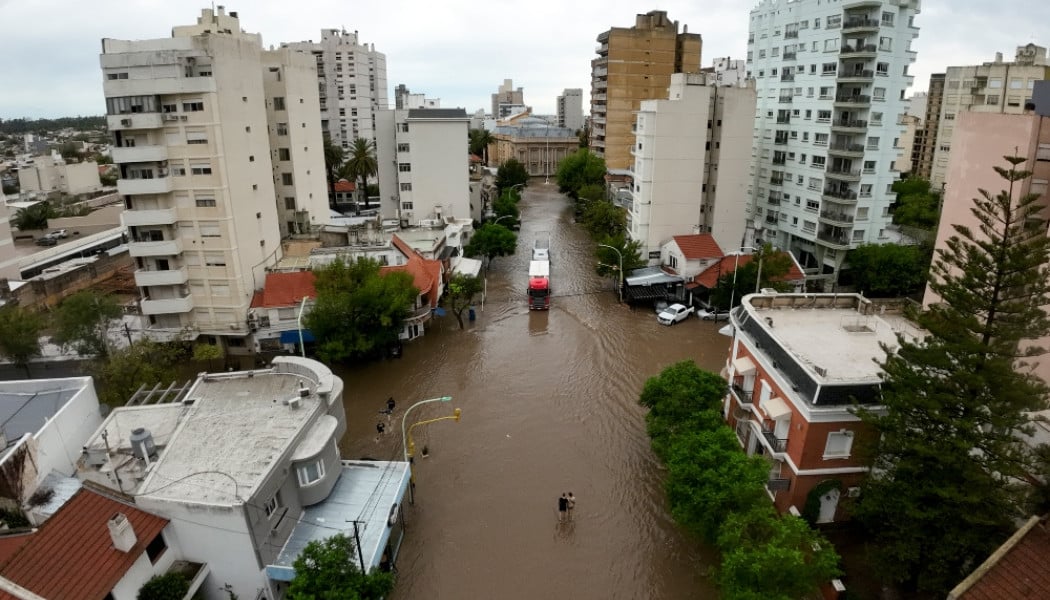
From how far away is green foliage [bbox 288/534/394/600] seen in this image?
550 inches

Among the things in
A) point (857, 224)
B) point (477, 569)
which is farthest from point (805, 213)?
point (477, 569)

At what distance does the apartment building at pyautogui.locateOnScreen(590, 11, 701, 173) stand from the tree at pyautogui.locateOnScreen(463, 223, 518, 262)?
30348 mm

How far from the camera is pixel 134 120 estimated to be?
2916cm

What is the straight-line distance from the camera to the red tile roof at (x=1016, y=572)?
1248 centimetres

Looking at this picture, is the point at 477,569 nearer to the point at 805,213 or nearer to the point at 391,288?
the point at 391,288

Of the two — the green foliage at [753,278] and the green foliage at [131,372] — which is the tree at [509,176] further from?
the green foliage at [131,372]

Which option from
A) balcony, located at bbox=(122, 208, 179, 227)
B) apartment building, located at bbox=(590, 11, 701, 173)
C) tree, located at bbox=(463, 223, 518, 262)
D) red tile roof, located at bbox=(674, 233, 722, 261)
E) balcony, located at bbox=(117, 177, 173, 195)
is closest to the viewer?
balcony, located at bbox=(117, 177, 173, 195)

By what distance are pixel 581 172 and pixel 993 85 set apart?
40728 mm

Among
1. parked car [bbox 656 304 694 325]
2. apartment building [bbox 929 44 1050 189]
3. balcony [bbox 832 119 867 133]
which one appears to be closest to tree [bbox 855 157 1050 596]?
parked car [bbox 656 304 694 325]

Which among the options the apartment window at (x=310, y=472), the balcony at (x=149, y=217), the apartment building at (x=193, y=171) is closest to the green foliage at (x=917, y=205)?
the apartment building at (x=193, y=171)

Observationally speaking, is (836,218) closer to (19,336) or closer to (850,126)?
(850,126)

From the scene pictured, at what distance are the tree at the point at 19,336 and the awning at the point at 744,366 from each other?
31.2m

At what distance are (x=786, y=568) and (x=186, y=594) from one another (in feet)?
46.4

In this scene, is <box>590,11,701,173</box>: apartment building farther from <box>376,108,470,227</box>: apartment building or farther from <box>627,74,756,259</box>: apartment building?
<box>627,74,756,259</box>: apartment building
